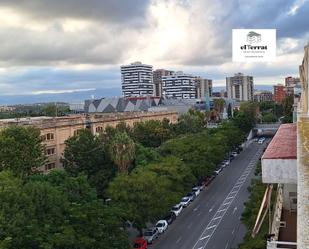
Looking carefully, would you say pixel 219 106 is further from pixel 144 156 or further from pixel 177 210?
pixel 177 210

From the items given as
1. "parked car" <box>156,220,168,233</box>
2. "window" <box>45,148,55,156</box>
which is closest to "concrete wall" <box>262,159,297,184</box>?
"parked car" <box>156,220,168,233</box>

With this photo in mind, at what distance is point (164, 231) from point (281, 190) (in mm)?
24476

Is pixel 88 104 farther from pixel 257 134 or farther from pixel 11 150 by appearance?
pixel 11 150

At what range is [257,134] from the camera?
392 ft

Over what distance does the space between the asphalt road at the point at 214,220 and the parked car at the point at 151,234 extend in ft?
1.45

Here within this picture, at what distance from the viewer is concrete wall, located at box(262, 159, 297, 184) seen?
1226 centimetres

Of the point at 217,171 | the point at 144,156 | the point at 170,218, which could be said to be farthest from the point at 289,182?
the point at 217,171

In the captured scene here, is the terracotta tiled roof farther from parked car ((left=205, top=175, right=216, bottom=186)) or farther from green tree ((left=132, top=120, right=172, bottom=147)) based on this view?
green tree ((left=132, top=120, right=172, bottom=147))

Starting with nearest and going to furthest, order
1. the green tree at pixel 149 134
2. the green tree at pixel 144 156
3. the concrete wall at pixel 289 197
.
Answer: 1. the concrete wall at pixel 289 197
2. the green tree at pixel 144 156
3. the green tree at pixel 149 134

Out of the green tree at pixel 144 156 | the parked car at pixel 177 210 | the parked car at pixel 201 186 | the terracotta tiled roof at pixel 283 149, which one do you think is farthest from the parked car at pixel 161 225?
the terracotta tiled roof at pixel 283 149

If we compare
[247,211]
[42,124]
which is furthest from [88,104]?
[247,211]

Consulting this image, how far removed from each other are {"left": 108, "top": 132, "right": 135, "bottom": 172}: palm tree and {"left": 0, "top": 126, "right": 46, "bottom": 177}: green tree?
24.2ft

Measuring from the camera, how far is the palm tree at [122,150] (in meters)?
45.4

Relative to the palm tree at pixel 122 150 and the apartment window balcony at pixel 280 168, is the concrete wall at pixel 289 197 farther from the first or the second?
the palm tree at pixel 122 150
